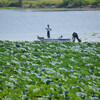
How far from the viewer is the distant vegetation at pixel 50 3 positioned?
173 feet

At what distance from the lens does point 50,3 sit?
53938mm

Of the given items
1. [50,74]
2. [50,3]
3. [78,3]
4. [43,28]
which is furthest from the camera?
[50,3]

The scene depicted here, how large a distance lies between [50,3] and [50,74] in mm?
47256

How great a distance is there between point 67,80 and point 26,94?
3.96 feet

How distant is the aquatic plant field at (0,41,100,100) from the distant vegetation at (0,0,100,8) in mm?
42405

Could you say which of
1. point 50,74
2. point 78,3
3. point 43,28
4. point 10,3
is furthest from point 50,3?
point 50,74

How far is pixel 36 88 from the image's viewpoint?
20.5 feet

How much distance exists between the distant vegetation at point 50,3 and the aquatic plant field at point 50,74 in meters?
42.4

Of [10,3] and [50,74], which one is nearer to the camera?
[50,74]

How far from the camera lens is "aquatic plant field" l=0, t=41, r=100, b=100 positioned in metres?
6.04

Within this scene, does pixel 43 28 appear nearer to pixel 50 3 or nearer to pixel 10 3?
pixel 50 3

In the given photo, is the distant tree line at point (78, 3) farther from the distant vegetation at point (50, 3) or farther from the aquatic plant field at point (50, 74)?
the aquatic plant field at point (50, 74)

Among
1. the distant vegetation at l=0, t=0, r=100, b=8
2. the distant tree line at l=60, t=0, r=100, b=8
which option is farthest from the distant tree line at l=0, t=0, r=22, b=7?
the distant tree line at l=60, t=0, r=100, b=8

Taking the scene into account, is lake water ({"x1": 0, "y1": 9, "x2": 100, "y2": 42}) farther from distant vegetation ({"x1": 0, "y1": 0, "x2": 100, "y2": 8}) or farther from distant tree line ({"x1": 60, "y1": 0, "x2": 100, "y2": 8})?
distant vegetation ({"x1": 0, "y1": 0, "x2": 100, "y2": 8})
